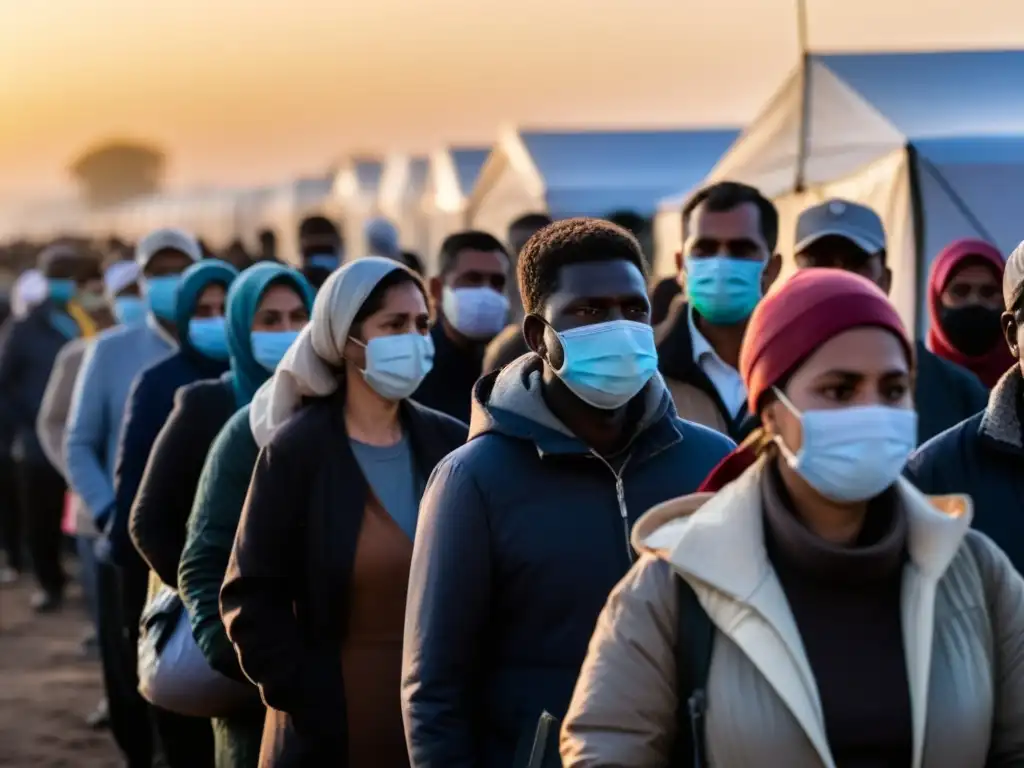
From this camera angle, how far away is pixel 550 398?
3.73m

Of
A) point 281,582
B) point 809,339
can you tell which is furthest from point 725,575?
point 281,582

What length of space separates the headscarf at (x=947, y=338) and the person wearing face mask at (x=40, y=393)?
6932 millimetres

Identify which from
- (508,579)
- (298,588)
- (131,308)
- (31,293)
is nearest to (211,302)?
(298,588)

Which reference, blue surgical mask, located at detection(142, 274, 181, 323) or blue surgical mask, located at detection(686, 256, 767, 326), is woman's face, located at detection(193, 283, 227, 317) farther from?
blue surgical mask, located at detection(686, 256, 767, 326)

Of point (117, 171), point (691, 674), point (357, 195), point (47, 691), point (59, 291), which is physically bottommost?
point (47, 691)

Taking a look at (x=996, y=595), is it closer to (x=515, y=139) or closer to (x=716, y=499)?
(x=716, y=499)

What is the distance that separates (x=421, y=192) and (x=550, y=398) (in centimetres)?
2516

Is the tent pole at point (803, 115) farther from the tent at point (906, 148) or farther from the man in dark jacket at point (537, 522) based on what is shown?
the man in dark jacket at point (537, 522)

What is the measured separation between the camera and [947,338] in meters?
6.81

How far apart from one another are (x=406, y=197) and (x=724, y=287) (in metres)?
23.2

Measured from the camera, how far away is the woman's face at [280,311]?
6.09 m

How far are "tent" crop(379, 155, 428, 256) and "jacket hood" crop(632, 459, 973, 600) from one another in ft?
72.5

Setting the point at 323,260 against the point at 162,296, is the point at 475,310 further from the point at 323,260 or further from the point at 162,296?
the point at 323,260

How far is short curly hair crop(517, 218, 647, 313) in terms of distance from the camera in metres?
3.74
